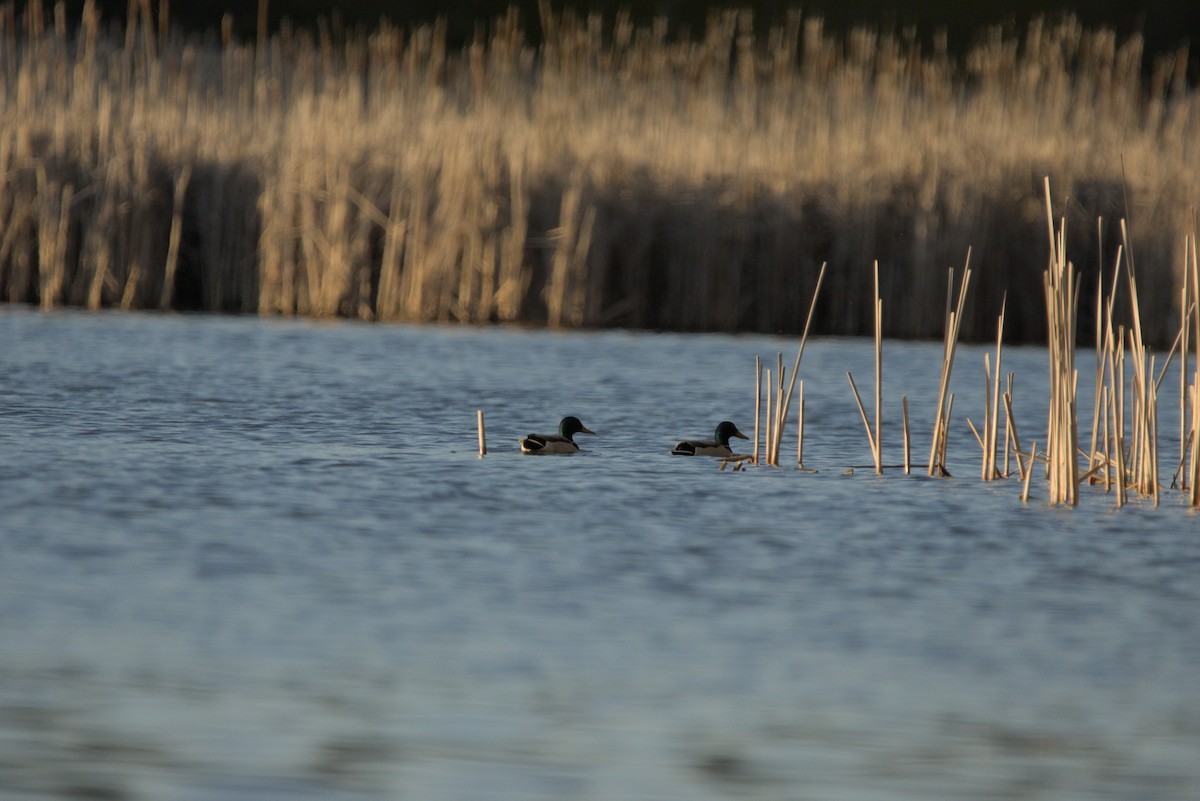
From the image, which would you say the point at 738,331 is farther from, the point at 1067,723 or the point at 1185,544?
the point at 1067,723

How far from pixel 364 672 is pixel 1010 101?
37.3 feet

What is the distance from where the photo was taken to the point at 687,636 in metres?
4.32

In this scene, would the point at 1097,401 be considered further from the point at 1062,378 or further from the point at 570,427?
the point at 570,427

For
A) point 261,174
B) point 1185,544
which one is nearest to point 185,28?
point 261,174

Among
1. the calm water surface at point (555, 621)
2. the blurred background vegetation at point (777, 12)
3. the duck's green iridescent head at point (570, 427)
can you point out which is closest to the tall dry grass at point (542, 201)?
the calm water surface at point (555, 621)

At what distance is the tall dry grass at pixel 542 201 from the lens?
12.3 metres

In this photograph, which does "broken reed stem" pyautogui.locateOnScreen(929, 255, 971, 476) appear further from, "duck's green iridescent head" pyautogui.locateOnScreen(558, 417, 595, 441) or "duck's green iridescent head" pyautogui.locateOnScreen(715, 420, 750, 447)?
"duck's green iridescent head" pyautogui.locateOnScreen(558, 417, 595, 441)

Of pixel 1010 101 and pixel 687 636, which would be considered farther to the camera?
pixel 1010 101

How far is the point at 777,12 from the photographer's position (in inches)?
1177

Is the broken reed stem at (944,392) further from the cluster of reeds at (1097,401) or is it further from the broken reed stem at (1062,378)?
the broken reed stem at (1062,378)

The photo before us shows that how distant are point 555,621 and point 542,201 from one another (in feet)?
27.7

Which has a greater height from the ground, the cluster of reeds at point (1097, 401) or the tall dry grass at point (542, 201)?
the tall dry grass at point (542, 201)

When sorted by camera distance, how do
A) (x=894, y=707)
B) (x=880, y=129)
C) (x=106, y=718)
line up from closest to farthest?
(x=106, y=718) → (x=894, y=707) → (x=880, y=129)

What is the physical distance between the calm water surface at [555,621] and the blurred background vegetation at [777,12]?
2049cm
